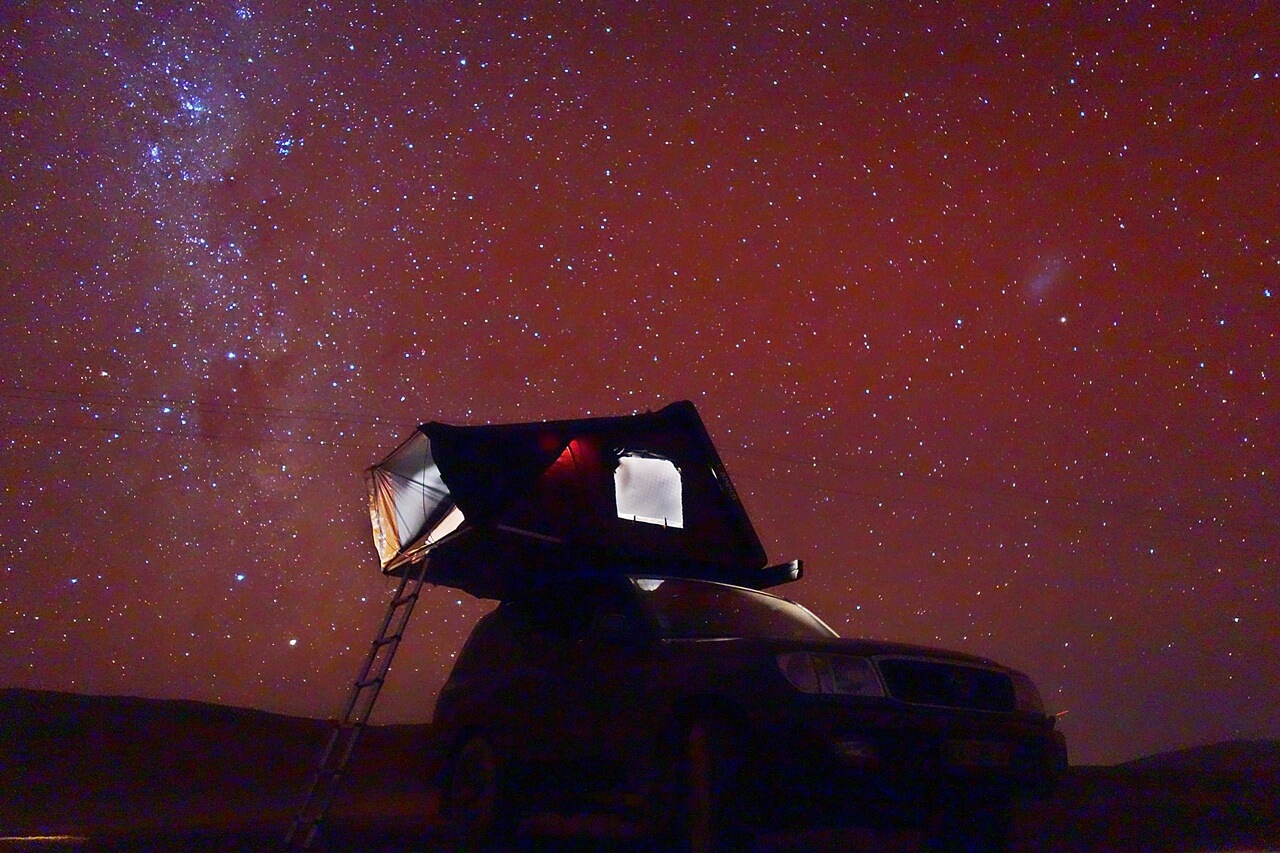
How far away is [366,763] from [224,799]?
2.86m

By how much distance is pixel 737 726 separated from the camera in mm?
5098

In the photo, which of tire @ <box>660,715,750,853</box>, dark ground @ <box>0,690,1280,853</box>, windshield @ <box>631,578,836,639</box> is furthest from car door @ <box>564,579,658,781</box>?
dark ground @ <box>0,690,1280,853</box>

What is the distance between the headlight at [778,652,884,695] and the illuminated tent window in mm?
4681

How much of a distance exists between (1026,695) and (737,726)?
1780 mm

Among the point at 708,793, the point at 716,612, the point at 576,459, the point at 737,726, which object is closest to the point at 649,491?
the point at 576,459

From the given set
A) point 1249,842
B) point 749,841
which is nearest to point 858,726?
point 749,841

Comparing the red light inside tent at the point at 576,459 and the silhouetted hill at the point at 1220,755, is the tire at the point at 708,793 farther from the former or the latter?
the silhouetted hill at the point at 1220,755

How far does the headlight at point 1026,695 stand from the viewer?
5574mm

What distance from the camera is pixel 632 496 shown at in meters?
10.0

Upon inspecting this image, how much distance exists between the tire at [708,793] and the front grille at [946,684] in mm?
859

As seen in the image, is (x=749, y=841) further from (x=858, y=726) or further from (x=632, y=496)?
(x=632, y=496)

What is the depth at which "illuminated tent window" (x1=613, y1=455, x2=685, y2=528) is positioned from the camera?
388 inches

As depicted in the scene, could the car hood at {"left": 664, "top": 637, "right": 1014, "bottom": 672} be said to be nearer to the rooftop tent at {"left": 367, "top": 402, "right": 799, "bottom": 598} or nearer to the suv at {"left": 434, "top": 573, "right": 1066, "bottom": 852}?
the suv at {"left": 434, "top": 573, "right": 1066, "bottom": 852}

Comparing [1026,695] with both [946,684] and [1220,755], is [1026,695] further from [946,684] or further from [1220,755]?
[1220,755]
